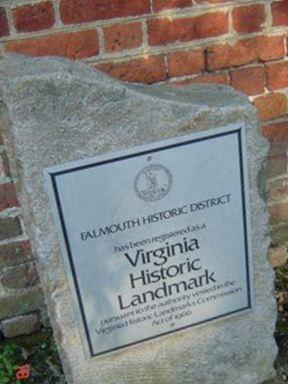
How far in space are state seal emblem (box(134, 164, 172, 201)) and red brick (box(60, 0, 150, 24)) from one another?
1.70ft

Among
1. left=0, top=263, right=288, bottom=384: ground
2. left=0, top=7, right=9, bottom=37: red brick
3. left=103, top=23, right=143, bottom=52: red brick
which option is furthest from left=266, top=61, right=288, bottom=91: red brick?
left=0, top=7, right=9, bottom=37: red brick

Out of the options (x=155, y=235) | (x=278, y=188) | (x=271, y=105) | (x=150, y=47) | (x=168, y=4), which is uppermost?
(x=168, y=4)

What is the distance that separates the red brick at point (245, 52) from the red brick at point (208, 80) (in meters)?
0.03

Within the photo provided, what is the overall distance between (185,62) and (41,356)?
1.06 metres

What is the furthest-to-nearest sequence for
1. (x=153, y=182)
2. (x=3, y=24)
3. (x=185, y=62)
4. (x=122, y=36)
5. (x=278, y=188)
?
(x=278, y=188), (x=185, y=62), (x=122, y=36), (x=3, y=24), (x=153, y=182)

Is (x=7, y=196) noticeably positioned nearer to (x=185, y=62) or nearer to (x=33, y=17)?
(x=33, y=17)

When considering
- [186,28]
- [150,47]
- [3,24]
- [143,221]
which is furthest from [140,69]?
[143,221]

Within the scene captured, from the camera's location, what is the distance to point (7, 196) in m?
1.88

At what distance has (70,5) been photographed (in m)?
1.70

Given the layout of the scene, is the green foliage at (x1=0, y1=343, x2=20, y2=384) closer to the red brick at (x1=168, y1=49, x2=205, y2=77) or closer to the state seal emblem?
the state seal emblem

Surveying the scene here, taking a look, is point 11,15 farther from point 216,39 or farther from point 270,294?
point 270,294

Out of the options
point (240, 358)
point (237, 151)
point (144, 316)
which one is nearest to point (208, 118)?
point (237, 151)

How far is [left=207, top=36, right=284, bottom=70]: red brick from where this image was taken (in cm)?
191

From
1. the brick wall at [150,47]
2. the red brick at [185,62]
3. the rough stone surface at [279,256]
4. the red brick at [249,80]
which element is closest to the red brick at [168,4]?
the brick wall at [150,47]
